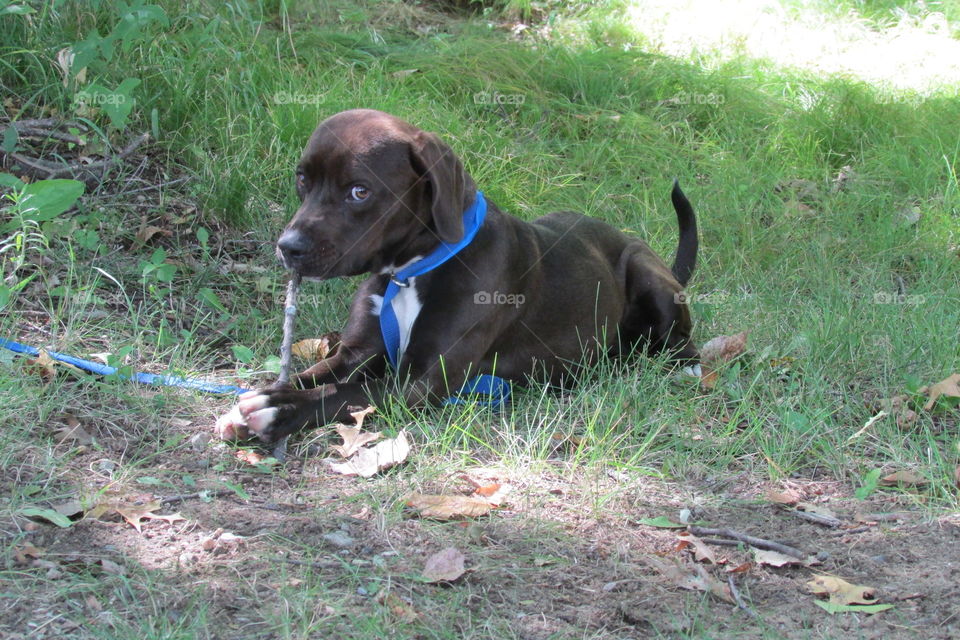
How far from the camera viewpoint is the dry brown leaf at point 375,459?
9.71 ft

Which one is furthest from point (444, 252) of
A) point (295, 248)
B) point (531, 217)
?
point (531, 217)

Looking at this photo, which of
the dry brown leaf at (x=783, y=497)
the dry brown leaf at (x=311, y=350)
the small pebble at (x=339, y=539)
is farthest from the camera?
the dry brown leaf at (x=311, y=350)

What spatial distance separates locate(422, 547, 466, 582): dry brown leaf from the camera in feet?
7.81

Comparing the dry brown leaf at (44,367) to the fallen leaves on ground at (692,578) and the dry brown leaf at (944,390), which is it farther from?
the dry brown leaf at (944,390)

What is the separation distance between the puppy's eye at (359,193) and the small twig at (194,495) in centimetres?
100

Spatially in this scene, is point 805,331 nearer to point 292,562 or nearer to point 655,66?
point 292,562

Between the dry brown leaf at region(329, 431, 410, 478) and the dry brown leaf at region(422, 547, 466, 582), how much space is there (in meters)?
0.53

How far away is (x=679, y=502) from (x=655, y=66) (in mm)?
4234

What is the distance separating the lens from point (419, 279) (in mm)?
3424

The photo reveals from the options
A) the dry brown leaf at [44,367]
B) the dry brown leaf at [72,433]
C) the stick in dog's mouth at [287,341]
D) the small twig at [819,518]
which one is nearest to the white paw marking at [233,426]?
the stick in dog's mouth at [287,341]

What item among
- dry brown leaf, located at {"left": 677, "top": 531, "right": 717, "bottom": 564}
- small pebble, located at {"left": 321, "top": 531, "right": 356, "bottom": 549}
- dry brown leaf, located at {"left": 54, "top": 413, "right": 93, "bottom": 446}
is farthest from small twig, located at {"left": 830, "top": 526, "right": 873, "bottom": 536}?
dry brown leaf, located at {"left": 54, "top": 413, "right": 93, "bottom": 446}

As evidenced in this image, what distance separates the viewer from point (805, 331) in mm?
4000

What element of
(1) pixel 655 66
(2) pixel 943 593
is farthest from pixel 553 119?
(2) pixel 943 593

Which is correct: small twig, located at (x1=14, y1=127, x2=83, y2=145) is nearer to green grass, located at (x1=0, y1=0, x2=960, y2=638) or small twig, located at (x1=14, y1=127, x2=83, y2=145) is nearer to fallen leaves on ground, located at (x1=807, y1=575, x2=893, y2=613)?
green grass, located at (x1=0, y1=0, x2=960, y2=638)
